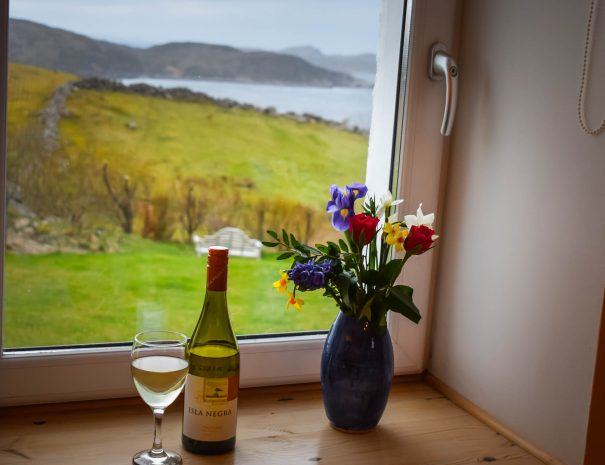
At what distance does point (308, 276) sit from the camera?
43.9 inches

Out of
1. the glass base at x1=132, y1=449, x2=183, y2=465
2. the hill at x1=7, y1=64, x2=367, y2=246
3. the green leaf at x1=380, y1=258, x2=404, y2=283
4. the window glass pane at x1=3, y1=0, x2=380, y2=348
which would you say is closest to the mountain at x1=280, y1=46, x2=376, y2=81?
the window glass pane at x1=3, y1=0, x2=380, y2=348

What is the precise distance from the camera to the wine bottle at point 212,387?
1.06m

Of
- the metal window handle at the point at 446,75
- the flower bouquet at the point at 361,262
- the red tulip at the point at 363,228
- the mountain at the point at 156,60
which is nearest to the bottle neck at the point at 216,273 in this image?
the flower bouquet at the point at 361,262

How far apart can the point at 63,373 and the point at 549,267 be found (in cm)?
Answer: 80

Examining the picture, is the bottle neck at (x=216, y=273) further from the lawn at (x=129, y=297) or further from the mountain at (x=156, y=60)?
the mountain at (x=156, y=60)

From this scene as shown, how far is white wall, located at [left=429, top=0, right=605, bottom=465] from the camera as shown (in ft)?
3.49

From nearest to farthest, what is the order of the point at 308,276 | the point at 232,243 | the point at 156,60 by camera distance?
the point at 308,276
the point at 156,60
the point at 232,243

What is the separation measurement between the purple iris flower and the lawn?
0.27 meters

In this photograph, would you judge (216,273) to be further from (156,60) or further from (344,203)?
(156,60)

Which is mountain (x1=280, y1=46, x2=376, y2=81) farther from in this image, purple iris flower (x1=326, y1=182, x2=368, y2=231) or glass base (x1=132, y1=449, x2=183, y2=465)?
glass base (x1=132, y1=449, x2=183, y2=465)

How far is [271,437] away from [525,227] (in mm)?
531

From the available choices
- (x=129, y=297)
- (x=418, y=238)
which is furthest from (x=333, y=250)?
(x=129, y=297)

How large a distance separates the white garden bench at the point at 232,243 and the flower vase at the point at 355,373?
0.89 ft

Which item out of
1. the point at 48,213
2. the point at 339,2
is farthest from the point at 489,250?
the point at 48,213
